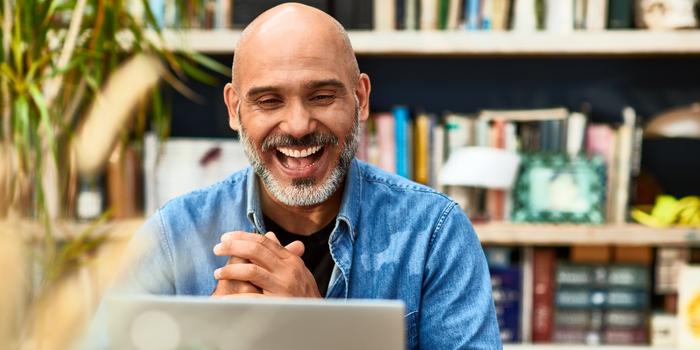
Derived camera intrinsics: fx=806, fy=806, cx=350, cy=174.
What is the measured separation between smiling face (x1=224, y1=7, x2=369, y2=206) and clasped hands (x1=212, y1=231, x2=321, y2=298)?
229 millimetres

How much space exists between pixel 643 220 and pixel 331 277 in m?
1.47

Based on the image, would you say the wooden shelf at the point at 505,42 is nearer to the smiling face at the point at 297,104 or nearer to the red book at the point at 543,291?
the red book at the point at 543,291

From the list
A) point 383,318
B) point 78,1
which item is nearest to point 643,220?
point 78,1

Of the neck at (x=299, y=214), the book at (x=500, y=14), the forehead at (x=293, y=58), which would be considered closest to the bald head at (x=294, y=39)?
the forehead at (x=293, y=58)

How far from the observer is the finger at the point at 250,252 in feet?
3.31

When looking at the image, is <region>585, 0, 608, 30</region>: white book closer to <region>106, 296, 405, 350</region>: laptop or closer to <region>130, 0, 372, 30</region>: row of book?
<region>130, 0, 372, 30</region>: row of book

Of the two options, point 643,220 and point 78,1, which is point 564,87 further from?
point 78,1

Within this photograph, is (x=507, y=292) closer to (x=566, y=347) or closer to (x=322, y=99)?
(x=566, y=347)

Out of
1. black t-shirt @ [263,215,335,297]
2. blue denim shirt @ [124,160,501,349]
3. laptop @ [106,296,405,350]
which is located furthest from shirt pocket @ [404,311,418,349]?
laptop @ [106,296,405,350]

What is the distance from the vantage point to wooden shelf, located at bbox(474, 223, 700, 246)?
2352 mm

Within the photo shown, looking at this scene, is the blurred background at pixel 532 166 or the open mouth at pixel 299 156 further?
the blurred background at pixel 532 166

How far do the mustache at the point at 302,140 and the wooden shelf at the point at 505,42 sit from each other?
1.13 meters

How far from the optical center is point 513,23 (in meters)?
2.40

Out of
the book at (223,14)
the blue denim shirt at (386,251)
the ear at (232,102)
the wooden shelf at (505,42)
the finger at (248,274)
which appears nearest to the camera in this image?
the finger at (248,274)
